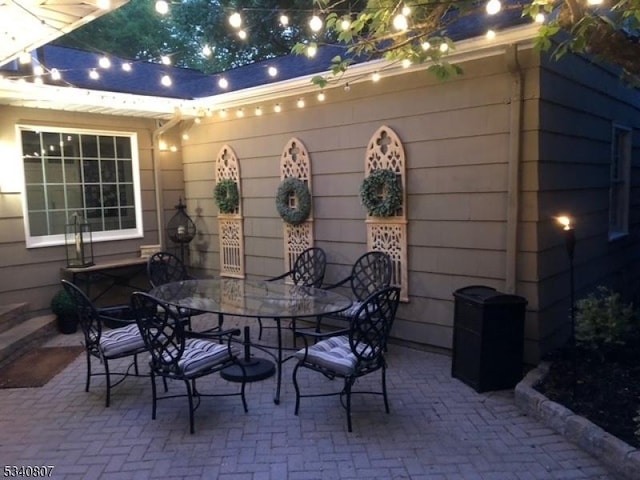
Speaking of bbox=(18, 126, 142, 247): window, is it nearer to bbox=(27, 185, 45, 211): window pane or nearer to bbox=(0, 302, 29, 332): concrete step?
bbox=(27, 185, 45, 211): window pane

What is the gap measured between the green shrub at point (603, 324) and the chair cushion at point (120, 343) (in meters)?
3.28

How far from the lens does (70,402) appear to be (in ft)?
11.6

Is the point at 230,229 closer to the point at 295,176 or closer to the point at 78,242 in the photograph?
the point at 295,176

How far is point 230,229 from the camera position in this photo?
606 cm

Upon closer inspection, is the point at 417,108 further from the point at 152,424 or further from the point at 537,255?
the point at 152,424

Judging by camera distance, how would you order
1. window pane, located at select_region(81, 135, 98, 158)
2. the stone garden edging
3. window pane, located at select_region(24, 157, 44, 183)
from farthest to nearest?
window pane, located at select_region(81, 135, 98, 158)
window pane, located at select_region(24, 157, 44, 183)
the stone garden edging

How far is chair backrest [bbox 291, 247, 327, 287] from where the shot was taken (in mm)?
5008

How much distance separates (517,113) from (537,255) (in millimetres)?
1088

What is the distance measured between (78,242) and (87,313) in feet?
7.75

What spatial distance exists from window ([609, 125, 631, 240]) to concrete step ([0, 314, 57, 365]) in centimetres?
623

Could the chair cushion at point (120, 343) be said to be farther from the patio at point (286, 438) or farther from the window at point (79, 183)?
the window at point (79, 183)

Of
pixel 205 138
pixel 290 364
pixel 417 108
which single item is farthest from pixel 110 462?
pixel 205 138

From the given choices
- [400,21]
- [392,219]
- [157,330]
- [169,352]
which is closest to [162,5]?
[400,21]

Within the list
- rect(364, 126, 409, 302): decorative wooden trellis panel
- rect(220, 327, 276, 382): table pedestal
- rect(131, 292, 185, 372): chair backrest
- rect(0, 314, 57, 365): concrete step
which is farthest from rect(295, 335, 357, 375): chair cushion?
rect(0, 314, 57, 365): concrete step
